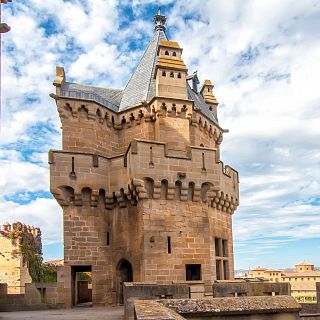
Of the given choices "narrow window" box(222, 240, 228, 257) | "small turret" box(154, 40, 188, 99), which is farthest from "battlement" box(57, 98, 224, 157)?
"narrow window" box(222, 240, 228, 257)

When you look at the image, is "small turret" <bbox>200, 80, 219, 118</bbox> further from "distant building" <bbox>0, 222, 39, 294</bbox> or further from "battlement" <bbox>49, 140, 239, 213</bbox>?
"distant building" <bbox>0, 222, 39, 294</bbox>

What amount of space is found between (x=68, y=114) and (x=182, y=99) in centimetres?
554

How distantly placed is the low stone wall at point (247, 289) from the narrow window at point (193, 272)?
601 cm

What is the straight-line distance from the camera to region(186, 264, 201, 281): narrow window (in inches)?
726

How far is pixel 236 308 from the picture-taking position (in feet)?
24.9

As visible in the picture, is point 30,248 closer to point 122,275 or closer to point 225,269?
point 122,275

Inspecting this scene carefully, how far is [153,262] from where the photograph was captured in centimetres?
1716

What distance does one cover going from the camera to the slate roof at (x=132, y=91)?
2147 centimetres

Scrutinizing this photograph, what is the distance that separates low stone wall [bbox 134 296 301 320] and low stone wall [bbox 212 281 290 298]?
12.9 ft

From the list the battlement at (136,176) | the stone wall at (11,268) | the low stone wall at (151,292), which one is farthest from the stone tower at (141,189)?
the stone wall at (11,268)

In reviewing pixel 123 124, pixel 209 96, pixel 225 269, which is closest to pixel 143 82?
pixel 123 124

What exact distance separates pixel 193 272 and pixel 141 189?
15.0 ft

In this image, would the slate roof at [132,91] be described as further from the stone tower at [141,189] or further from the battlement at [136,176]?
the battlement at [136,176]

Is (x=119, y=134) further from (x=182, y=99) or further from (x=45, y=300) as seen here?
(x=45, y=300)
